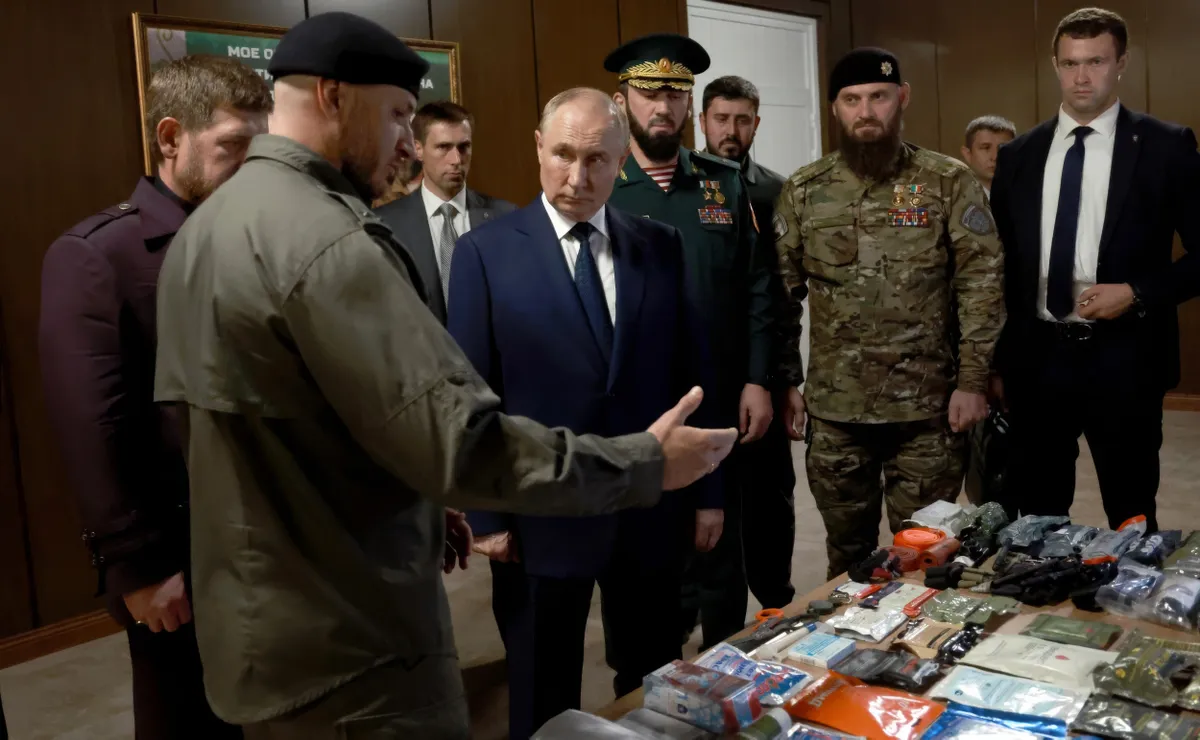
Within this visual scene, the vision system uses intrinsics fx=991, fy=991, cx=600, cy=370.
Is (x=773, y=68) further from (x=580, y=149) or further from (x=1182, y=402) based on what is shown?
(x=580, y=149)

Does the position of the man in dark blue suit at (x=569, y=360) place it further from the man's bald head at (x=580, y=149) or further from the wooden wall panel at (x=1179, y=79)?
the wooden wall panel at (x=1179, y=79)

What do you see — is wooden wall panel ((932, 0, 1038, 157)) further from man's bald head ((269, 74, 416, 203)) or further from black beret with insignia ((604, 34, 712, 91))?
man's bald head ((269, 74, 416, 203))

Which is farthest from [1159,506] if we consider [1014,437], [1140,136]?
[1140,136]

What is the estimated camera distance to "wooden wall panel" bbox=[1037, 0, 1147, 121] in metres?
6.08

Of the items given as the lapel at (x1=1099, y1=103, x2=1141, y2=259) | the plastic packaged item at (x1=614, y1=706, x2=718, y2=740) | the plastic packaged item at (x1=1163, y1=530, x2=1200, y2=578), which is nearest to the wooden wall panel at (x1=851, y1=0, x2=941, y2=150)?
the lapel at (x1=1099, y1=103, x2=1141, y2=259)

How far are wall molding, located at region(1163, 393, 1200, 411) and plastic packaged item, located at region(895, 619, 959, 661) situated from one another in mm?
5278

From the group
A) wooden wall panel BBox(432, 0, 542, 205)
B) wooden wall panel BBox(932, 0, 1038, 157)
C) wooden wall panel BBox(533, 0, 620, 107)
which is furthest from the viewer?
wooden wall panel BBox(932, 0, 1038, 157)

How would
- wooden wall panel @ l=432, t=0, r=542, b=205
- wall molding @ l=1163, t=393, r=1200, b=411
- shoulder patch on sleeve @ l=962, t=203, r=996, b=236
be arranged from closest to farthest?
shoulder patch on sleeve @ l=962, t=203, r=996, b=236, wooden wall panel @ l=432, t=0, r=542, b=205, wall molding @ l=1163, t=393, r=1200, b=411

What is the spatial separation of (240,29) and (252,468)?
3070 millimetres

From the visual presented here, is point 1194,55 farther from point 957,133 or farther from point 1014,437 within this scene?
point 1014,437

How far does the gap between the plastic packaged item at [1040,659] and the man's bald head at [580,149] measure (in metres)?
1.10

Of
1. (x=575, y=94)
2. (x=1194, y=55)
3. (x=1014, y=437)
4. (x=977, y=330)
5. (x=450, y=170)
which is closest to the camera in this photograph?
(x=575, y=94)

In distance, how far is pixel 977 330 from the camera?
2582mm

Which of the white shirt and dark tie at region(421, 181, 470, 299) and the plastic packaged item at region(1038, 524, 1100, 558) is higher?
the white shirt and dark tie at region(421, 181, 470, 299)
